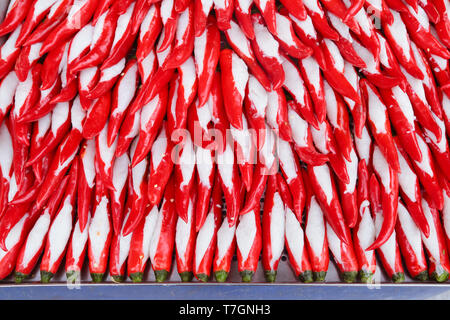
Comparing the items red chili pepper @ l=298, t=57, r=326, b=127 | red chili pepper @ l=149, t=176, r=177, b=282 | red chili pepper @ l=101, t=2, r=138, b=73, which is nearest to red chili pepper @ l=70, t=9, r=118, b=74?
red chili pepper @ l=101, t=2, r=138, b=73

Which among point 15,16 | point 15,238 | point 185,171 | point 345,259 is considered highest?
point 15,16

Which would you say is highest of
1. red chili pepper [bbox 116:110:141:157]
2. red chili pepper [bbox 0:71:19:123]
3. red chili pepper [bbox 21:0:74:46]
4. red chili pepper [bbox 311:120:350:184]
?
red chili pepper [bbox 21:0:74:46]

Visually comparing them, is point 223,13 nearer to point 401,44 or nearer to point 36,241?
Answer: point 401,44

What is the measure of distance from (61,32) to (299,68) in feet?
1.96

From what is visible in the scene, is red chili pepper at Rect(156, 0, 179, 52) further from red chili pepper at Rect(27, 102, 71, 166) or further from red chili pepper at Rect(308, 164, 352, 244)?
red chili pepper at Rect(308, 164, 352, 244)

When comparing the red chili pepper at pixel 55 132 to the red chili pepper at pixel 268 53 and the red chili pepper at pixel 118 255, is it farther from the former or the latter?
the red chili pepper at pixel 268 53

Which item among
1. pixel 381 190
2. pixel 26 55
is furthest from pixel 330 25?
pixel 26 55

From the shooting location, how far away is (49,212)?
1.01 meters

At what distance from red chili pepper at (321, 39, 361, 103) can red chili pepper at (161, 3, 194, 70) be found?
0.32 metres

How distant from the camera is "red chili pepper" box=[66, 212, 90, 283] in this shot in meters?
0.97

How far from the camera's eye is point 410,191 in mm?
989

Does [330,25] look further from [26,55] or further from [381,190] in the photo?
[26,55]

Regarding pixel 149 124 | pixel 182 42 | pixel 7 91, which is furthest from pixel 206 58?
pixel 7 91

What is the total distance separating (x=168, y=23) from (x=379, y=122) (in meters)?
0.55
